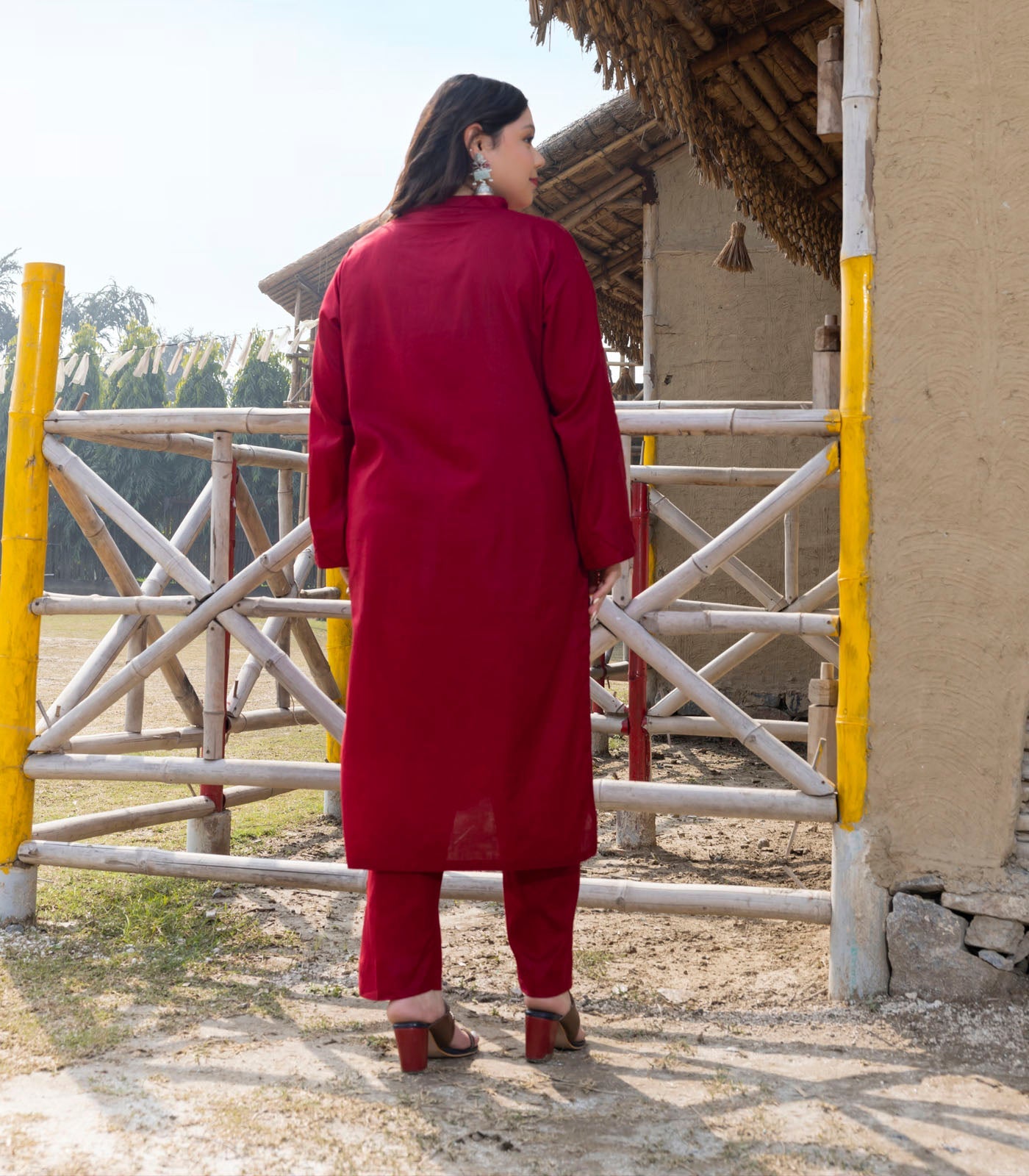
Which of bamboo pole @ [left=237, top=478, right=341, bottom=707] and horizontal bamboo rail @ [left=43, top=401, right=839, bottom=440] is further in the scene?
bamboo pole @ [left=237, top=478, right=341, bottom=707]

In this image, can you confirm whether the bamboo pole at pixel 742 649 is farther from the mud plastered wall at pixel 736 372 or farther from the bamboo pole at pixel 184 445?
the mud plastered wall at pixel 736 372

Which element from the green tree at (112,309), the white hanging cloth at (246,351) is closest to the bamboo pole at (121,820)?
the white hanging cloth at (246,351)

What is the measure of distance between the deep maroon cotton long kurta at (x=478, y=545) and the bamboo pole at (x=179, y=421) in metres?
0.84

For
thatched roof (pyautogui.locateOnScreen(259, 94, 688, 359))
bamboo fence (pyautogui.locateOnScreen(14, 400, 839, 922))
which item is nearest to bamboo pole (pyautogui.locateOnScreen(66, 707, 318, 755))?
bamboo fence (pyautogui.locateOnScreen(14, 400, 839, 922))

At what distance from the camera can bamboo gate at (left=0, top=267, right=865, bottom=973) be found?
2686 mm

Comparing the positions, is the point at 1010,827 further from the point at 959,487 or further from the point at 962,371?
the point at 962,371

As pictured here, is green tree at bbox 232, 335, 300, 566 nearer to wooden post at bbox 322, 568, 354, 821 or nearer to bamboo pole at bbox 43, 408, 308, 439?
A: wooden post at bbox 322, 568, 354, 821

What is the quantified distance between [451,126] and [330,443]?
64cm

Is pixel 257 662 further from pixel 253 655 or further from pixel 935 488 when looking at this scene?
pixel 935 488

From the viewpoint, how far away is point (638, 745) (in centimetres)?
436

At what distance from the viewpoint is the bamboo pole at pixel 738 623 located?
2.73 metres

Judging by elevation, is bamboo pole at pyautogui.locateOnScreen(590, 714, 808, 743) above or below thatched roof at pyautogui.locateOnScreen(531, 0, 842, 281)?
below

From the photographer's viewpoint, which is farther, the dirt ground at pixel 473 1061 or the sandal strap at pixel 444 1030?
the sandal strap at pixel 444 1030

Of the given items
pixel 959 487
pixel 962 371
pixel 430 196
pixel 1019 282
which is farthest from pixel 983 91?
pixel 430 196
